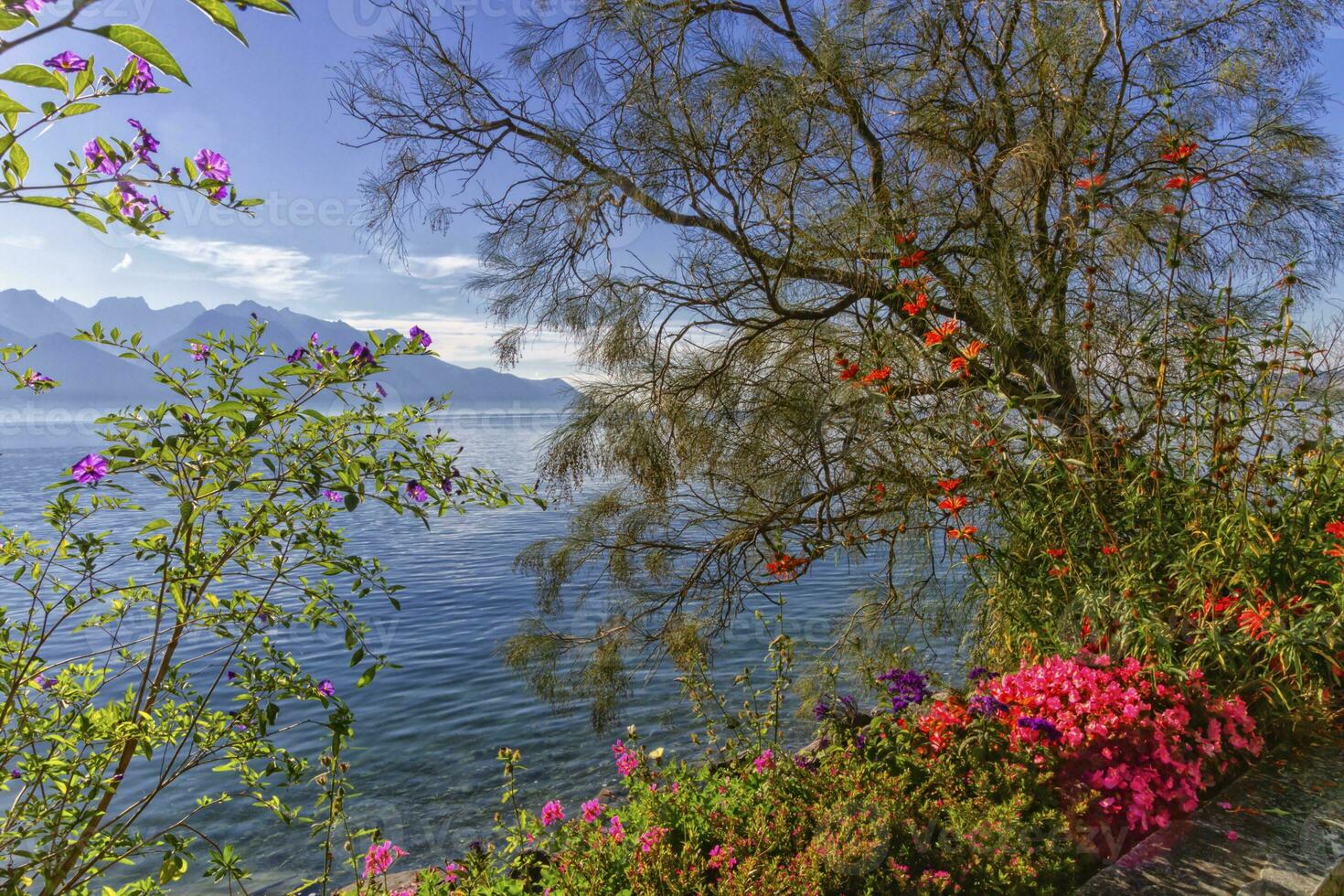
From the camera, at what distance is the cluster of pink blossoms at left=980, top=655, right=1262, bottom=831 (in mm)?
2080

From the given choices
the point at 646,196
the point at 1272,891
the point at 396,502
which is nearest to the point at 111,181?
the point at 396,502

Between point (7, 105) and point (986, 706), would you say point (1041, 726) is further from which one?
point (7, 105)

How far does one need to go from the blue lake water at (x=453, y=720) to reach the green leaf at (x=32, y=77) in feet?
10.7

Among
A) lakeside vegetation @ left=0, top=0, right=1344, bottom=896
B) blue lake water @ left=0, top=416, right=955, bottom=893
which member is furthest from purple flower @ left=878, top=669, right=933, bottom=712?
blue lake water @ left=0, top=416, right=955, bottom=893

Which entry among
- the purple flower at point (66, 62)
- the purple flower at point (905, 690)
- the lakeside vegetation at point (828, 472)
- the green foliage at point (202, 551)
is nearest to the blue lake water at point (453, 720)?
the lakeside vegetation at point (828, 472)

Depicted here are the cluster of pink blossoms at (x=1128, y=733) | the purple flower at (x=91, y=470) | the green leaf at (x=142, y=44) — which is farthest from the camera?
the cluster of pink blossoms at (x=1128, y=733)

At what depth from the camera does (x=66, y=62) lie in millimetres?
1073

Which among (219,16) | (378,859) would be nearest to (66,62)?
(219,16)

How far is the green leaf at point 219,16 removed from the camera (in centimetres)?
74

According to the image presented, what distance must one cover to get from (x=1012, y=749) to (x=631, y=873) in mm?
1098

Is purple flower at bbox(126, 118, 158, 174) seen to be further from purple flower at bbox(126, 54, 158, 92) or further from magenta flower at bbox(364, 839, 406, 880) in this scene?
magenta flower at bbox(364, 839, 406, 880)

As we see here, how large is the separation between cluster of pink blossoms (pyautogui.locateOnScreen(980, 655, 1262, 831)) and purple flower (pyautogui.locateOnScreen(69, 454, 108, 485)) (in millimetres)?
2137

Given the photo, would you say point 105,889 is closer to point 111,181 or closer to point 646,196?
point 111,181

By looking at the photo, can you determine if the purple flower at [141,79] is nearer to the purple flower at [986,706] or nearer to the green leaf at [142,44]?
the green leaf at [142,44]
